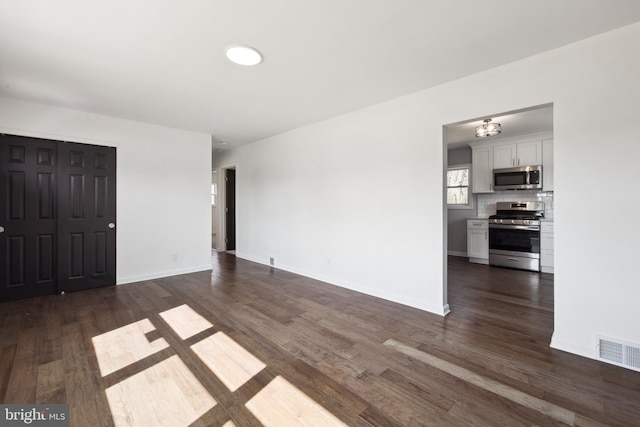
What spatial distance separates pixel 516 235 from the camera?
512 cm

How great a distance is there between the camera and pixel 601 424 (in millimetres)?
1541

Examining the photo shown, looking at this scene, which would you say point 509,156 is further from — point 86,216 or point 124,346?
point 86,216

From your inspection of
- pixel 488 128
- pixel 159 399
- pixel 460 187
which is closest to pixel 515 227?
pixel 460 187

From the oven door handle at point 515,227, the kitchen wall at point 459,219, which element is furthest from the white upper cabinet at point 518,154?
the oven door handle at point 515,227

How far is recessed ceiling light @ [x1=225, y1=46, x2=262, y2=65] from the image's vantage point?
233 centimetres

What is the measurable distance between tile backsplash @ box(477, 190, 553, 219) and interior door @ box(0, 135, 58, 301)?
750 cm

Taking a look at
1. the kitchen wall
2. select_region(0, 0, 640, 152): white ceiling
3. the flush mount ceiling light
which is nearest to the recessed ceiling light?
select_region(0, 0, 640, 152): white ceiling

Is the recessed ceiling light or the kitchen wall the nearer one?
the recessed ceiling light

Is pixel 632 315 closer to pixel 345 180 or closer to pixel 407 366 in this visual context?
pixel 407 366

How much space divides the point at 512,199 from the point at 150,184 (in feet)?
22.4

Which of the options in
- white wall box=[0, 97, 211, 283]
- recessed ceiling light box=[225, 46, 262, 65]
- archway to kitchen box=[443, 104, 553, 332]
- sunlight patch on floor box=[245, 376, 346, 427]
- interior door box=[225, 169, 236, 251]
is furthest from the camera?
interior door box=[225, 169, 236, 251]

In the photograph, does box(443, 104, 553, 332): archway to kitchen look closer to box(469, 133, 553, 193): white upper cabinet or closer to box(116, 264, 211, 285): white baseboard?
box(469, 133, 553, 193): white upper cabinet

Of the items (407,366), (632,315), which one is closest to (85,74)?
(407,366)

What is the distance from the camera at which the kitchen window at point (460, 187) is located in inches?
245
